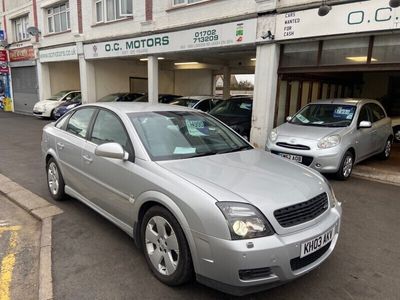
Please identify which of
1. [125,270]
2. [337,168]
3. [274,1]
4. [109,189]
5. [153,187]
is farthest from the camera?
[274,1]

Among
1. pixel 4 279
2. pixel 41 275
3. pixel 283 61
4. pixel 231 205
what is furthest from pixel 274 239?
pixel 283 61

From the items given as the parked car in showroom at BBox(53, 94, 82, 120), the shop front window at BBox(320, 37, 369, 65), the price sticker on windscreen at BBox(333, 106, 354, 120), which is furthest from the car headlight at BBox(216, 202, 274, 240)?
the parked car in showroom at BBox(53, 94, 82, 120)

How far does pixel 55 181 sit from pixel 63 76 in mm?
17019

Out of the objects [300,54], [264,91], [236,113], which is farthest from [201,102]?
[300,54]

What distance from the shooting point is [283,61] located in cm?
870

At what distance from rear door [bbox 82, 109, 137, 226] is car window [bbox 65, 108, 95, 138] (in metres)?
0.23

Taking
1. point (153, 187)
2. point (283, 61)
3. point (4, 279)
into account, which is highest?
point (283, 61)

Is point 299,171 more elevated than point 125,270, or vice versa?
point 299,171

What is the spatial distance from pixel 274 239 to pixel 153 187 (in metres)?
1.09

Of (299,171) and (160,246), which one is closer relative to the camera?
(160,246)

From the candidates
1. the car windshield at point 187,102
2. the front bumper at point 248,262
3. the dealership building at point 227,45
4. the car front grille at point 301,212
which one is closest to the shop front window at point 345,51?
the dealership building at point 227,45

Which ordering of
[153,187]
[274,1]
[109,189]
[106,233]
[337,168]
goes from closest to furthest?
[153,187], [109,189], [106,233], [337,168], [274,1]

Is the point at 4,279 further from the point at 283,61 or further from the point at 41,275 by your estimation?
the point at 283,61

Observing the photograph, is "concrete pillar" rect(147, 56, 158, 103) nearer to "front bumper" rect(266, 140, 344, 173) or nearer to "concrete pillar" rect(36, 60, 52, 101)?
"front bumper" rect(266, 140, 344, 173)
